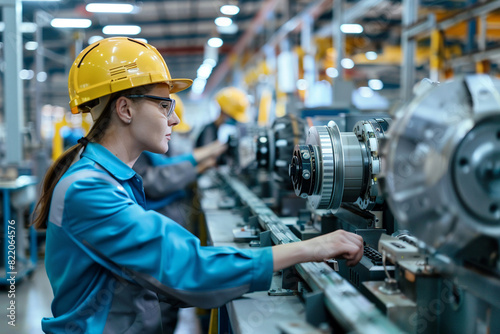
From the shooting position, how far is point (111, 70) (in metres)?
1.33

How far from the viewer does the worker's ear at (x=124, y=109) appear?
1.31 m

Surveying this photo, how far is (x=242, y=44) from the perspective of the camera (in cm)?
1295

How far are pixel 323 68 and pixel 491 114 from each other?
7.54 meters

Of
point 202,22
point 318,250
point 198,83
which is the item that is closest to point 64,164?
point 318,250

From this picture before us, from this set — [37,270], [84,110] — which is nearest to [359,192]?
[84,110]

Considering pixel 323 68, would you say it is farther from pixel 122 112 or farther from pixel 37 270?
pixel 122 112

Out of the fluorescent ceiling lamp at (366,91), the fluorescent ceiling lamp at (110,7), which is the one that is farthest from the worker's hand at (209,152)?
the fluorescent ceiling lamp at (366,91)

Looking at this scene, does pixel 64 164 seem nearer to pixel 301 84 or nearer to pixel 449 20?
pixel 449 20

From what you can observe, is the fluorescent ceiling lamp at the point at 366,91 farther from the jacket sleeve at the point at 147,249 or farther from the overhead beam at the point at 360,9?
the jacket sleeve at the point at 147,249

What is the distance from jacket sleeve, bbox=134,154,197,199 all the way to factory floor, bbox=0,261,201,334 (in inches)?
42.0

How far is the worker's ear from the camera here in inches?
51.8

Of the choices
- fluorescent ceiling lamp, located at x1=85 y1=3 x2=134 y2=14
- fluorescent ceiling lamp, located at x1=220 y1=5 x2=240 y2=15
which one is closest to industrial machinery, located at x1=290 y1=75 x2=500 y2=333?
fluorescent ceiling lamp, located at x1=85 y1=3 x2=134 y2=14

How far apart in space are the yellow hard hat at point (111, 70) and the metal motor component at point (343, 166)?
1.69 ft

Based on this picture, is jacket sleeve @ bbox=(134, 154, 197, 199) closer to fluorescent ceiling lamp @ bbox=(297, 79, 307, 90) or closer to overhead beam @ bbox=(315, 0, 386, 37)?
overhead beam @ bbox=(315, 0, 386, 37)
